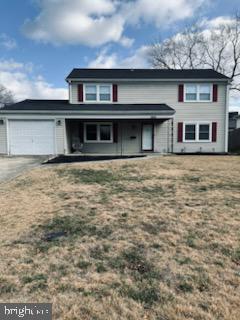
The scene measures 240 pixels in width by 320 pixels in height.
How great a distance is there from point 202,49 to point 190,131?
2107 cm

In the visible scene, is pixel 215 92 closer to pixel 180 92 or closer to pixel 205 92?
pixel 205 92

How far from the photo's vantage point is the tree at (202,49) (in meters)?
31.8

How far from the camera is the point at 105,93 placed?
1766 cm

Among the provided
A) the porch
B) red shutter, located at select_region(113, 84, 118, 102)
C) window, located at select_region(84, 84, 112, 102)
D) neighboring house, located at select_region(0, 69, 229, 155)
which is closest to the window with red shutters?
neighboring house, located at select_region(0, 69, 229, 155)

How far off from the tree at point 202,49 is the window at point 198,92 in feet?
54.5

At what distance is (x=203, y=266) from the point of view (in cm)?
298

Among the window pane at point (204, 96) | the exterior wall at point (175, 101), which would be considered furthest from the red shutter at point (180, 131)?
the window pane at point (204, 96)

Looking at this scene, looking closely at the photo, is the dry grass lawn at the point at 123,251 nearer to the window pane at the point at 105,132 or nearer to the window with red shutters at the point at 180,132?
the window pane at the point at 105,132

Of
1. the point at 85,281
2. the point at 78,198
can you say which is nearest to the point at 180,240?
the point at 85,281

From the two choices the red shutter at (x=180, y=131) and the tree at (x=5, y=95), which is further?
A: the tree at (x=5, y=95)

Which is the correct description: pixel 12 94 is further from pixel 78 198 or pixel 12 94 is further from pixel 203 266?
pixel 203 266

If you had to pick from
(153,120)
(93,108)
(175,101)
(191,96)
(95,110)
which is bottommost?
(153,120)

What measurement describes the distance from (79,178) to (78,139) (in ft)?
30.8

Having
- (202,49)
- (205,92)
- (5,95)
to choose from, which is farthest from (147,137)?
(5,95)
